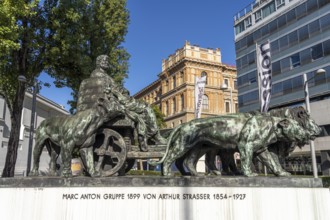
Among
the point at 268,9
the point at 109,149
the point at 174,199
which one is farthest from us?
the point at 268,9

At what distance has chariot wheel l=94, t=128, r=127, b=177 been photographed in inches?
229

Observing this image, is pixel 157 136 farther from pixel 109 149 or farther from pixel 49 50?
pixel 49 50

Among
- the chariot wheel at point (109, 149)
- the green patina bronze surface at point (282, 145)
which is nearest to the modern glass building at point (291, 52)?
the green patina bronze surface at point (282, 145)

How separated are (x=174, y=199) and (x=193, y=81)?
60.4 meters

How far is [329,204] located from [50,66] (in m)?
15.0

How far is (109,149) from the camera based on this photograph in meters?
5.96

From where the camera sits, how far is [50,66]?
55.4 ft

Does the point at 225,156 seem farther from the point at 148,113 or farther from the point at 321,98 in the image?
the point at 321,98

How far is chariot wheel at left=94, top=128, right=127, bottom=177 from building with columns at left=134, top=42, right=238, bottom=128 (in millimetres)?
57303

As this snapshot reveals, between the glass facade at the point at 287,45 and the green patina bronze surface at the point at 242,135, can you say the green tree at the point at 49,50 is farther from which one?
the glass facade at the point at 287,45

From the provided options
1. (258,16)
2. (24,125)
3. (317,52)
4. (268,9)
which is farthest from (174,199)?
(258,16)

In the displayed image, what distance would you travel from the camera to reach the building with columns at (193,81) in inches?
2549

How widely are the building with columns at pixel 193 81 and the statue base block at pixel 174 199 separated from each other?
57.7m

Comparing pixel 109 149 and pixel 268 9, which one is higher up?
pixel 268 9
